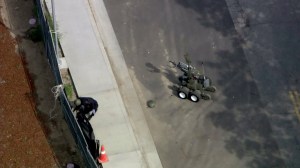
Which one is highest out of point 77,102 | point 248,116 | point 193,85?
point 77,102

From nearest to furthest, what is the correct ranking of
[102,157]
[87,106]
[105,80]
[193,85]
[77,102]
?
1. [102,157]
2. [77,102]
3. [87,106]
4. [193,85]
5. [105,80]

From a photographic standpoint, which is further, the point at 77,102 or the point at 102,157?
the point at 77,102

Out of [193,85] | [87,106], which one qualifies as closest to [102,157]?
[87,106]

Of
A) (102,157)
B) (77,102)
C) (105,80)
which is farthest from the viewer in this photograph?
(105,80)

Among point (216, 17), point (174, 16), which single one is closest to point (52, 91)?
point (174, 16)

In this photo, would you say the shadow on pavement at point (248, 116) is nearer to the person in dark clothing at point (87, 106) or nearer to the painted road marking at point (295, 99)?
the painted road marking at point (295, 99)

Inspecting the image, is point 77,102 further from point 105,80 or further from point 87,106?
point 105,80

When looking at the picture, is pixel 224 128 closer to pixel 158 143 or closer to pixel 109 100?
pixel 158 143
